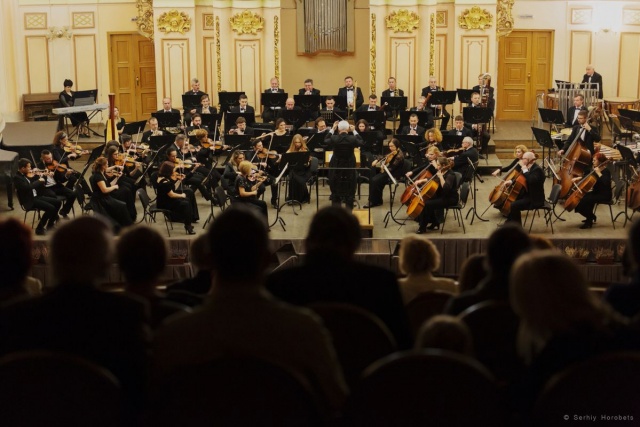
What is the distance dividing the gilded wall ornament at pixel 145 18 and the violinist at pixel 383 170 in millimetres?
7600

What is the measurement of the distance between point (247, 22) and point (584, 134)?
7816 mm

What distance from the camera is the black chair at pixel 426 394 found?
2.78 m

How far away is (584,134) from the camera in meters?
12.7

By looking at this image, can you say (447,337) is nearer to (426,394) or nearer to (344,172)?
(426,394)

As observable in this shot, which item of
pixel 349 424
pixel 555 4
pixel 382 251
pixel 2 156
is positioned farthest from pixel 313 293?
pixel 555 4

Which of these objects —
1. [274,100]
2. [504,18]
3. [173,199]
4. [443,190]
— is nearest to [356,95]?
[274,100]

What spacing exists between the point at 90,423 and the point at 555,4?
17.6 meters

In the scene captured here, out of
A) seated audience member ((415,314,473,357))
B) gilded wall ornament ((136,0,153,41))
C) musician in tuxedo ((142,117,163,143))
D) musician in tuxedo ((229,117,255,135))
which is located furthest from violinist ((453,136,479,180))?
seated audience member ((415,314,473,357))

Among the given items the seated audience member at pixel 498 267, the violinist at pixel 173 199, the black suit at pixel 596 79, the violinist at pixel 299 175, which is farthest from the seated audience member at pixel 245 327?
the black suit at pixel 596 79

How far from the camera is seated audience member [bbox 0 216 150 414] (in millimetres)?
3059

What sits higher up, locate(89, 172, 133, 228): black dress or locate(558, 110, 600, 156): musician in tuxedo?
locate(558, 110, 600, 156): musician in tuxedo

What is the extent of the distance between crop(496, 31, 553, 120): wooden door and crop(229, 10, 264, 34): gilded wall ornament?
496cm

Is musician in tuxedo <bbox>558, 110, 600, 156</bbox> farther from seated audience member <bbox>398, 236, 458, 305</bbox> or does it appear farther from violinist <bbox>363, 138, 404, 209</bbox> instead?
seated audience member <bbox>398, 236, 458, 305</bbox>

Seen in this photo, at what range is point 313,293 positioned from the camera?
3633 millimetres
